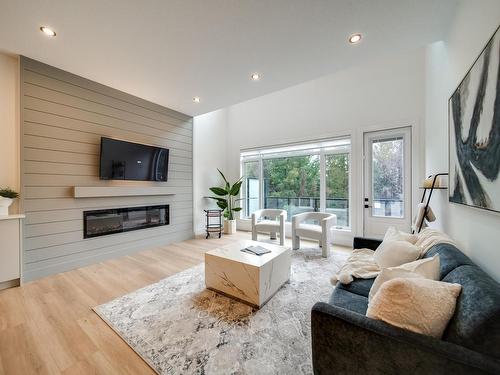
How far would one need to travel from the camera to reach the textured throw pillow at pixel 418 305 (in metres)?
0.95

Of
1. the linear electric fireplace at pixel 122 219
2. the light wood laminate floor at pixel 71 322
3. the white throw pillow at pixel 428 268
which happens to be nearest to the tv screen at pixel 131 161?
the linear electric fireplace at pixel 122 219

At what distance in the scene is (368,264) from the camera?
2.00m

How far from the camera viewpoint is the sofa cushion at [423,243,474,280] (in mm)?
1265

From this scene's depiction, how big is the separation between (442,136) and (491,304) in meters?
2.18

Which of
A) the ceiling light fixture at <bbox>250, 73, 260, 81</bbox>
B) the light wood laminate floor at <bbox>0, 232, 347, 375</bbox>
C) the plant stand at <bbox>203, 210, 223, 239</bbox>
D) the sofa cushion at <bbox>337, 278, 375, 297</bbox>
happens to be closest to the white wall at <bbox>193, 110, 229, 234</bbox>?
the plant stand at <bbox>203, 210, 223, 239</bbox>

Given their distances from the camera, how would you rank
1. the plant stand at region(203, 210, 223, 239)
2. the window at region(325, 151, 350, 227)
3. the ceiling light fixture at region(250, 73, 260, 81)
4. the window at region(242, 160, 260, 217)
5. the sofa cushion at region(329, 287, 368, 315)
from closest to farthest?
the sofa cushion at region(329, 287, 368, 315)
the ceiling light fixture at region(250, 73, 260, 81)
the window at region(325, 151, 350, 227)
the plant stand at region(203, 210, 223, 239)
the window at region(242, 160, 260, 217)

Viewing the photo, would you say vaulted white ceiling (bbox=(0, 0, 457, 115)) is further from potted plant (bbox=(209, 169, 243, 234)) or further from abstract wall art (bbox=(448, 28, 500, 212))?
potted plant (bbox=(209, 169, 243, 234))

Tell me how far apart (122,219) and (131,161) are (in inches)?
40.9

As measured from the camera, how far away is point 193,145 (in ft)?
16.0

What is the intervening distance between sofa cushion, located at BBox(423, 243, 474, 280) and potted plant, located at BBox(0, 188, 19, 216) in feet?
13.9

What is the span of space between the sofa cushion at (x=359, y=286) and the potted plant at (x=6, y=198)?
375 centimetres

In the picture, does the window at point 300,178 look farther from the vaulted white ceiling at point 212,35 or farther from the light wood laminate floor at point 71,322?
the light wood laminate floor at point 71,322

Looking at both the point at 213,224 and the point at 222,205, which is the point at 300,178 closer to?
the point at 222,205

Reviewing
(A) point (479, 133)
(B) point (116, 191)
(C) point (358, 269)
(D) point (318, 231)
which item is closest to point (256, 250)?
(C) point (358, 269)
